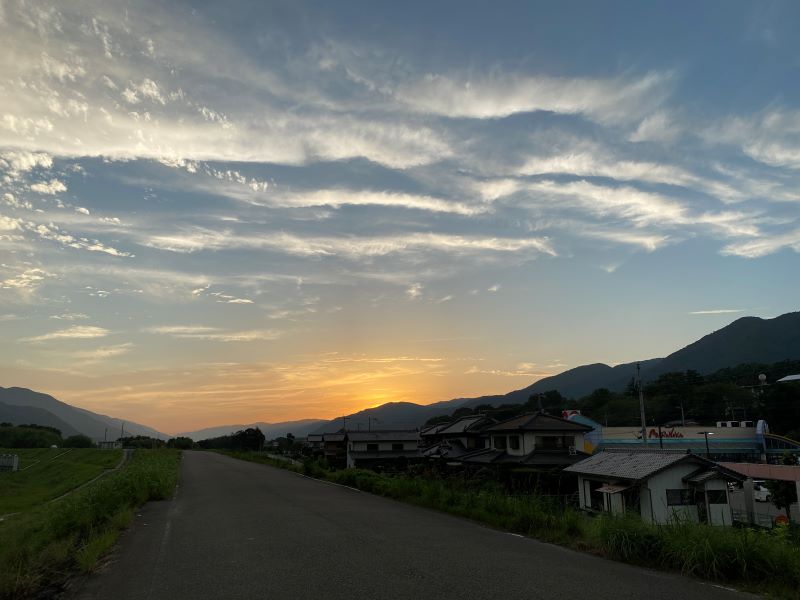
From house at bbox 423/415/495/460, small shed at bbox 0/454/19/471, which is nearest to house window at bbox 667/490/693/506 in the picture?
house at bbox 423/415/495/460

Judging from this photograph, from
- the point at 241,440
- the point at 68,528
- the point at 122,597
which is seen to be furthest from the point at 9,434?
the point at 122,597

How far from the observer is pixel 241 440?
117 meters

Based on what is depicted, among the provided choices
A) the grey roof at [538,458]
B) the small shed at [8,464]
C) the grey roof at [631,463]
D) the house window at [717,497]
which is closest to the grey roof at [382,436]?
the grey roof at [538,458]

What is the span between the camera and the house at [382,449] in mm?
57844

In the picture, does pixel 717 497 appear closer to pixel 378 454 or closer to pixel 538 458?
pixel 538 458

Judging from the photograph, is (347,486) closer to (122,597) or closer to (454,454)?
(122,597)

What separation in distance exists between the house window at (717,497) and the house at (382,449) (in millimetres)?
35624

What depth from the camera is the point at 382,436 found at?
6075 centimetres

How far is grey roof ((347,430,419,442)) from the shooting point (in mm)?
59844

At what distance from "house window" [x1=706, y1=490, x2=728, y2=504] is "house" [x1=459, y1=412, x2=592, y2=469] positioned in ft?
42.3

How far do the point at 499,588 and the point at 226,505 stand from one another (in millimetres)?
12865

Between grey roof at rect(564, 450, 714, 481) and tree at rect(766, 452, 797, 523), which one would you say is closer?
grey roof at rect(564, 450, 714, 481)

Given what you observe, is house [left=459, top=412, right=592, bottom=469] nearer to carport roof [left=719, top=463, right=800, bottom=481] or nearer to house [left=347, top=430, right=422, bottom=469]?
carport roof [left=719, top=463, right=800, bottom=481]

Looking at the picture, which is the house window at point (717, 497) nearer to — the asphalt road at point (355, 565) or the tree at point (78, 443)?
the asphalt road at point (355, 565)
